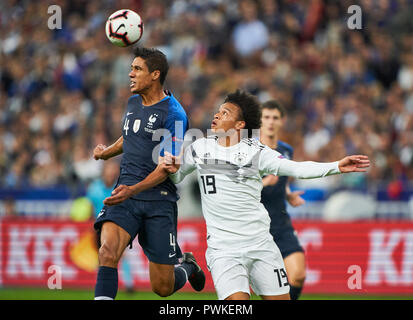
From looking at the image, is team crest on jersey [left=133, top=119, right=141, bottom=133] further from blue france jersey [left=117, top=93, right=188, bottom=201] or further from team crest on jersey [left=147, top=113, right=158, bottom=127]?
team crest on jersey [left=147, top=113, right=158, bottom=127]

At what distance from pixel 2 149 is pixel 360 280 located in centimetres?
917

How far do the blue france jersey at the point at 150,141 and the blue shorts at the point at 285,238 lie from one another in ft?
6.42

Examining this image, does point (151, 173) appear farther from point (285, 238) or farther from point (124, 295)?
point (124, 295)

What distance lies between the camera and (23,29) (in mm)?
20703

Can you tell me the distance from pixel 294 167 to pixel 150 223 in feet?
5.49

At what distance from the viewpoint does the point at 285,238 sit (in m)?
9.32

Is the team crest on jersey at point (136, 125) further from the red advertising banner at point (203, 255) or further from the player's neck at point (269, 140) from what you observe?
the red advertising banner at point (203, 255)

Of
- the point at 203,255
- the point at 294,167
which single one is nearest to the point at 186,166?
the point at 294,167

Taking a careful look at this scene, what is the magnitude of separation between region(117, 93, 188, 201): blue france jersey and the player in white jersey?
0.54 metres

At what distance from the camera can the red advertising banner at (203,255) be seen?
43.4 ft

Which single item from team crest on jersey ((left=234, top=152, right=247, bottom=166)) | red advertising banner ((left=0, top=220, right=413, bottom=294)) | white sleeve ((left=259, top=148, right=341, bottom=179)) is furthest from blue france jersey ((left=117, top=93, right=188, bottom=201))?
red advertising banner ((left=0, top=220, right=413, bottom=294))

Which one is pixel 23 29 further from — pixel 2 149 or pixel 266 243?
pixel 266 243

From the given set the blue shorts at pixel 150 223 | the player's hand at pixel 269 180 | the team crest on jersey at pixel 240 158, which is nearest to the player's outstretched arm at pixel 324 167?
the team crest on jersey at pixel 240 158
